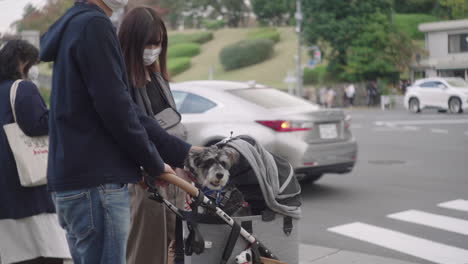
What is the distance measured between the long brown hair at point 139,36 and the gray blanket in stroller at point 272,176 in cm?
71

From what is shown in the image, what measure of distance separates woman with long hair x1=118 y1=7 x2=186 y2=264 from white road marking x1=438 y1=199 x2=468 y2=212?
4.79 metres

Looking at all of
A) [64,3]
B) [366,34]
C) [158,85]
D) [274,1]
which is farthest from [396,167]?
[274,1]

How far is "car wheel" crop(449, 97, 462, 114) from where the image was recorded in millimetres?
24034

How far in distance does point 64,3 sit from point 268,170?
17.5 meters

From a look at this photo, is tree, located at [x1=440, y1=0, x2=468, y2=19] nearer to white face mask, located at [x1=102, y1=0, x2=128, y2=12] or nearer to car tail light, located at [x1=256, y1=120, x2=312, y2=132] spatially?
car tail light, located at [x1=256, y1=120, x2=312, y2=132]

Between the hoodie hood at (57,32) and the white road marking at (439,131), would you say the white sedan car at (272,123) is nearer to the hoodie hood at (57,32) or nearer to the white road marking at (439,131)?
the hoodie hood at (57,32)

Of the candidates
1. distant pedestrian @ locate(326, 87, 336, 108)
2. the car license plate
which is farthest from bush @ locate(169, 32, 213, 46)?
the car license plate

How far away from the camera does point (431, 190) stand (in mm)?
8672

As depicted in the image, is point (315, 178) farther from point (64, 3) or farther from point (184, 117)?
point (64, 3)

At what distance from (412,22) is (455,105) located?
8170mm

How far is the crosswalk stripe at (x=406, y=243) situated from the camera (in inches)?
212

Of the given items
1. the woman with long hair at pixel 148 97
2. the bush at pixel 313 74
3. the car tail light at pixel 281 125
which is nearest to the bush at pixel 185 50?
the bush at pixel 313 74

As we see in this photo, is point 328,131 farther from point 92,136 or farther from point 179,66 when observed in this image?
point 179,66

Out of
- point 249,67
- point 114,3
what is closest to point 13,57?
point 114,3
